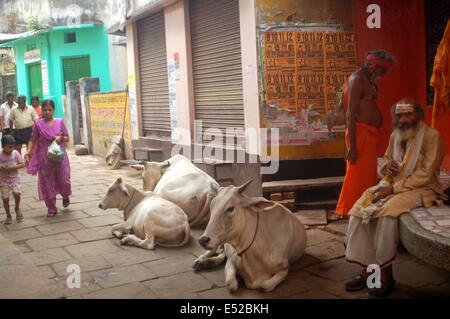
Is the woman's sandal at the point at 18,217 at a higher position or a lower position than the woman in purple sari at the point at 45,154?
lower

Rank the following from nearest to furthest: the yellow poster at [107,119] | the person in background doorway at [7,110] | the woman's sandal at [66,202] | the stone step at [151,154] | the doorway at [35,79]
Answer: the woman's sandal at [66,202] < the stone step at [151,154] < the person in background doorway at [7,110] < the yellow poster at [107,119] < the doorway at [35,79]

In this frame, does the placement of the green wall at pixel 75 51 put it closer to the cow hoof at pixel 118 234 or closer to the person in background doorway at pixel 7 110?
the person in background doorway at pixel 7 110

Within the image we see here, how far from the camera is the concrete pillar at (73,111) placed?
1630cm

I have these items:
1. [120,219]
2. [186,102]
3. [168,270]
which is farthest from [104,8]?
[168,270]

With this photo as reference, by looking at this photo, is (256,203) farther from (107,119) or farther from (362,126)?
(107,119)

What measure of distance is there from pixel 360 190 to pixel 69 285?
2.91 meters

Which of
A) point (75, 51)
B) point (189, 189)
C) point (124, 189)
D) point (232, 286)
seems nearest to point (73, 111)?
point (75, 51)

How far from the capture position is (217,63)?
864cm

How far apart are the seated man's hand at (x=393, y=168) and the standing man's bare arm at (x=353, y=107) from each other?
0.96 metres

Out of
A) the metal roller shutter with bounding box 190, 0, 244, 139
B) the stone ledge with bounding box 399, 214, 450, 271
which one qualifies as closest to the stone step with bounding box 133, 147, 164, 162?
the metal roller shutter with bounding box 190, 0, 244, 139

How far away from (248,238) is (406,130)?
157 centimetres

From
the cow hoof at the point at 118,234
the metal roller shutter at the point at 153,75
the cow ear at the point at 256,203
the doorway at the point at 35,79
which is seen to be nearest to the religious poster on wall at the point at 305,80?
the cow hoof at the point at 118,234

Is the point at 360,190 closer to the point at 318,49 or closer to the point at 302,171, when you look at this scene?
the point at 302,171
